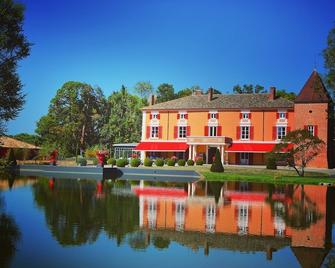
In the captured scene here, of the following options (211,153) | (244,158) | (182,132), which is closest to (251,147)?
(244,158)

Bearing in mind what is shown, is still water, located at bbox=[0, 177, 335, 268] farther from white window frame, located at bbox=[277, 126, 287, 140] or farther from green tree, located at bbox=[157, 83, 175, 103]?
green tree, located at bbox=[157, 83, 175, 103]

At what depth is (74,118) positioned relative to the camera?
65.2 metres

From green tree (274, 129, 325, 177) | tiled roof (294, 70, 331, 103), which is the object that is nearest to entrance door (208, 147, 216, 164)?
tiled roof (294, 70, 331, 103)

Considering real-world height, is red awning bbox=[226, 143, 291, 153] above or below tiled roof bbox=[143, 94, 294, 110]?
below

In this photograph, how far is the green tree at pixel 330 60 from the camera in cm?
3148

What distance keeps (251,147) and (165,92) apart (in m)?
33.1

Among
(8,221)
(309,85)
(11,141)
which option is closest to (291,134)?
(309,85)

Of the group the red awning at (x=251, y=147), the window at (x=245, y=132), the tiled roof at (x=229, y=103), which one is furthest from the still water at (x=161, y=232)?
the tiled roof at (x=229, y=103)

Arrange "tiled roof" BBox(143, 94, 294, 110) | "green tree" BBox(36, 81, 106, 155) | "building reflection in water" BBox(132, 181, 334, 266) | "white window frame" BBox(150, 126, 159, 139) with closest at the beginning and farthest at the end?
"building reflection in water" BBox(132, 181, 334, 266), "tiled roof" BBox(143, 94, 294, 110), "white window frame" BBox(150, 126, 159, 139), "green tree" BBox(36, 81, 106, 155)

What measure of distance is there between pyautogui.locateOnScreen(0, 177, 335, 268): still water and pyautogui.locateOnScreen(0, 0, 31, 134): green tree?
515 centimetres

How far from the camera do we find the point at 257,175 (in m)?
34.8

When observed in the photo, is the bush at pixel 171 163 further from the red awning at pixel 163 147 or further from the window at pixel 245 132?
the window at pixel 245 132

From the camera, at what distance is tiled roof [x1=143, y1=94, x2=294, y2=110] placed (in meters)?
46.0

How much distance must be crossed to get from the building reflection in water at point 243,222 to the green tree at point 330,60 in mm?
12915
